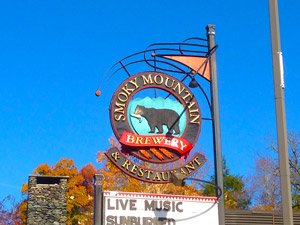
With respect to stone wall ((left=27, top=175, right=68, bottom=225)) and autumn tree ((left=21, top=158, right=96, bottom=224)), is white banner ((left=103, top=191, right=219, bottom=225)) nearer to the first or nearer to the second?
stone wall ((left=27, top=175, right=68, bottom=225))

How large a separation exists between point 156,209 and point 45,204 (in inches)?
885

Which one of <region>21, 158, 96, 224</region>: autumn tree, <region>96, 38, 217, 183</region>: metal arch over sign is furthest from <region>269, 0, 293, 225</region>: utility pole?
<region>21, 158, 96, 224</region>: autumn tree

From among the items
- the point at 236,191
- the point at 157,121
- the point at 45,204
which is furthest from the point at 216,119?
the point at 236,191

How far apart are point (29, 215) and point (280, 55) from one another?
29155 millimetres

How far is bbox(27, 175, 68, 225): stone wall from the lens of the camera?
121 ft

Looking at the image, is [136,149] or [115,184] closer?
[136,149]

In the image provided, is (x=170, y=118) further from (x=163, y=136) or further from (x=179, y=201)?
(x=179, y=201)

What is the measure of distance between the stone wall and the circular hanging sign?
21219 millimetres

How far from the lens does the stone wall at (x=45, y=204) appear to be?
3697 centimetres

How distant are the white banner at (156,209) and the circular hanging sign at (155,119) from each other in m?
1.38

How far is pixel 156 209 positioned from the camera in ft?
53.0

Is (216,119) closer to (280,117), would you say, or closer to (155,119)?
(155,119)

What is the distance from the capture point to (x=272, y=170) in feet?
162

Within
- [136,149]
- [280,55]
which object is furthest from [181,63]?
[280,55]
